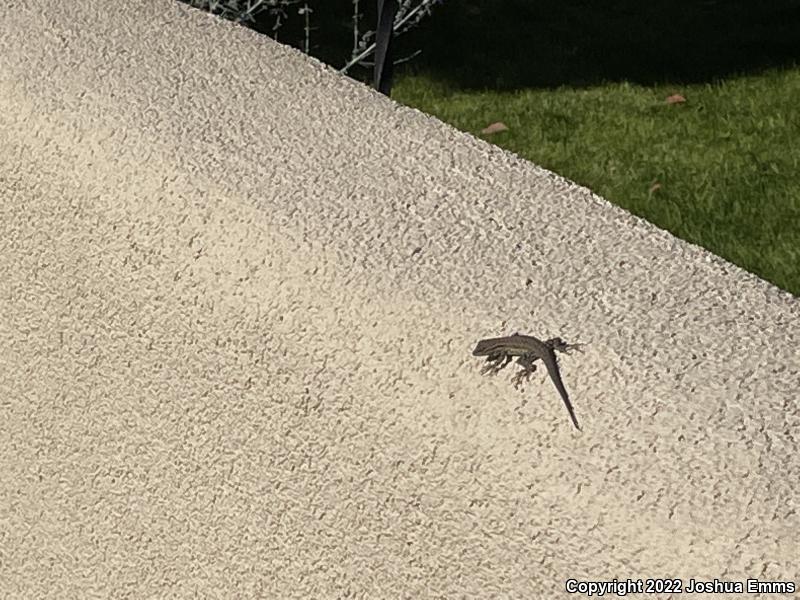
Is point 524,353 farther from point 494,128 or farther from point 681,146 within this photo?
point 494,128

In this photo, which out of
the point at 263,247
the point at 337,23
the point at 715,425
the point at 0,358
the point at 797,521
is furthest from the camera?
the point at 337,23

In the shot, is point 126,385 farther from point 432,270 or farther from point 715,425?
point 715,425

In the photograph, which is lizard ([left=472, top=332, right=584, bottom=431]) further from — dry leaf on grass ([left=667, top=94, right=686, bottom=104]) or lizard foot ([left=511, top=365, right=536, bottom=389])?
dry leaf on grass ([left=667, top=94, right=686, bottom=104])

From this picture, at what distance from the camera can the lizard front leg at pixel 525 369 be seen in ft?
3.91

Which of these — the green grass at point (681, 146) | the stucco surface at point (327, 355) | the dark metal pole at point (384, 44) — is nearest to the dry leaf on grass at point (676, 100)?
the green grass at point (681, 146)

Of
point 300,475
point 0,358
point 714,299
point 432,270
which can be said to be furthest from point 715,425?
point 0,358

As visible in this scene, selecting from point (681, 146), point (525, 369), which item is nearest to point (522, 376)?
point (525, 369)

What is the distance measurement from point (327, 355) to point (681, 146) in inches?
127

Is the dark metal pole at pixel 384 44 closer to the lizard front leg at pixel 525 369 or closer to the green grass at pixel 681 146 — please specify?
the lizard front leg at pixel 525 369

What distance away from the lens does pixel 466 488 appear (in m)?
1.20

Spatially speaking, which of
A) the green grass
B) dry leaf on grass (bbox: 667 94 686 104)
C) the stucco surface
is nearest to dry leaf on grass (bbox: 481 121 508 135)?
the green grass

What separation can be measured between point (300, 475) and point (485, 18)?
15.8 feet

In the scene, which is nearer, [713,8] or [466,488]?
[466,488]

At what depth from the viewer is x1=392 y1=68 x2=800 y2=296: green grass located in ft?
11.9
